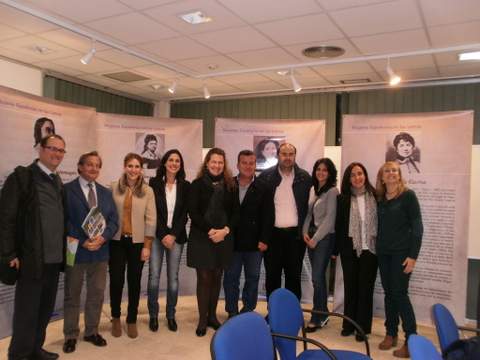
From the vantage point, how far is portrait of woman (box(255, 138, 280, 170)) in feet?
14.9

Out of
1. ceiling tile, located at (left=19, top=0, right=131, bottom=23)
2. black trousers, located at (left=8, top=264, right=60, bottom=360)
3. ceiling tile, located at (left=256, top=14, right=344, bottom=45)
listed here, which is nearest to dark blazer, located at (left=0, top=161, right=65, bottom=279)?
black trousers, located at (left=8, top=264, right=60, bottom=360)

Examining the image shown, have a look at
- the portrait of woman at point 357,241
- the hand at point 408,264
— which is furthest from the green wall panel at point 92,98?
the hand at point 408,264

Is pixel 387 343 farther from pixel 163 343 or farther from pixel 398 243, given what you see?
pixel 163 343

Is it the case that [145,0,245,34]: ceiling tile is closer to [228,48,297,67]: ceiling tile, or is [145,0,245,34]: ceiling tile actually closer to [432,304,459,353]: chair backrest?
[228,48,297,67]: ceiling tile

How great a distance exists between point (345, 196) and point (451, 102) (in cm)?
232

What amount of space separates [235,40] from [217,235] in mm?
1771

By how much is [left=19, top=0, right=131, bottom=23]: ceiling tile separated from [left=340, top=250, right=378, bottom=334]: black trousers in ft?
8.97

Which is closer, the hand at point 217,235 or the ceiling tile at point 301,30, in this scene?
the ceiling tile at point 301,30

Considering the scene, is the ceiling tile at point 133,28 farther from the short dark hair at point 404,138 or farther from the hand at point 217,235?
the short dark hair at point 404,138

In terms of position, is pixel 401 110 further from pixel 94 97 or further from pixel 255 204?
pixel 94 97

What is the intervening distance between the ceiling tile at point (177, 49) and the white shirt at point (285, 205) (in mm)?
1519

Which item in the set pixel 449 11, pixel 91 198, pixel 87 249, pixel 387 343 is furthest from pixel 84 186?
pixel 449 11

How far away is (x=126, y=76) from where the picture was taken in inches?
209

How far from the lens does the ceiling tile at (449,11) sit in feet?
9.64
